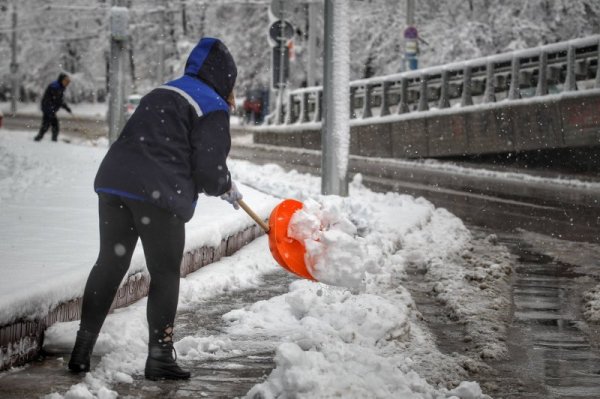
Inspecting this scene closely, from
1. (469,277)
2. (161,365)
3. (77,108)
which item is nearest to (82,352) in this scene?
(161,365)

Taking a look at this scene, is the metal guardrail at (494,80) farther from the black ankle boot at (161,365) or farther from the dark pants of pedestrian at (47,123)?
the black ankle boot at (161,365)

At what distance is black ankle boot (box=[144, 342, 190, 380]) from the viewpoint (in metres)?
4.79

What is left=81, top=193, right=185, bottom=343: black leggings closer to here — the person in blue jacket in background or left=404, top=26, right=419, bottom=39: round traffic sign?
the person in blue jacket in background

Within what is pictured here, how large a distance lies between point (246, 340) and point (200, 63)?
62.6 inches

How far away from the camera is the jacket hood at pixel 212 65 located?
194 inches

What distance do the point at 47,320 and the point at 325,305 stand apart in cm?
159

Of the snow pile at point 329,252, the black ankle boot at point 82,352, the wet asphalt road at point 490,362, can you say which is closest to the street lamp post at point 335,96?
the wet asphalt road at point 490,362

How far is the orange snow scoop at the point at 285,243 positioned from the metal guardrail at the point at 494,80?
12258 mm

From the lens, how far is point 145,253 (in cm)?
489

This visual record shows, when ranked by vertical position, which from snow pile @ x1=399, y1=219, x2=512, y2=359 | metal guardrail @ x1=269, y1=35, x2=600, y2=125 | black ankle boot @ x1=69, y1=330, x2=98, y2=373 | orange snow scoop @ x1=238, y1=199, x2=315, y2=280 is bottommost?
snow pile @ x1=399, y1=219, x2=512, y2=359

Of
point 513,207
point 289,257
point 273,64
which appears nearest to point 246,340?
point 289,257

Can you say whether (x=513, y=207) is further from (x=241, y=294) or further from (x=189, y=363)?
(x=189, y=363)

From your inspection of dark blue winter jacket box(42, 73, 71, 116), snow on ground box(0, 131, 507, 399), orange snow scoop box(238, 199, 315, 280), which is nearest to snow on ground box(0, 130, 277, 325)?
snow on ground box(0, 131, 507, 399)

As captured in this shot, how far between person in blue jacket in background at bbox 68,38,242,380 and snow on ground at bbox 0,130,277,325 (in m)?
0.48
